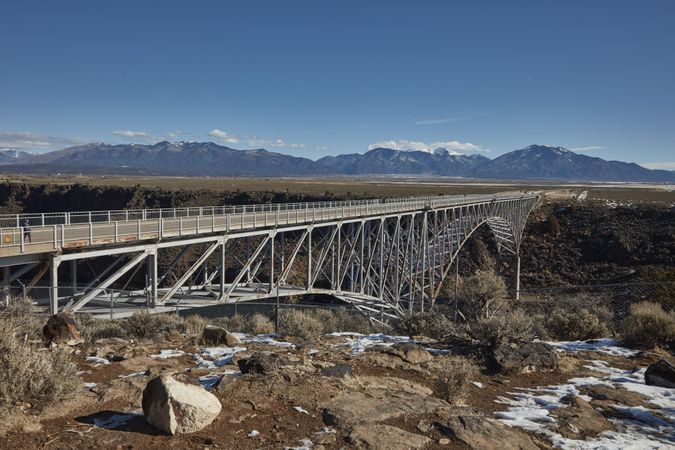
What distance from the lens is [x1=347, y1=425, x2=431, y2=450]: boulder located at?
5445mm

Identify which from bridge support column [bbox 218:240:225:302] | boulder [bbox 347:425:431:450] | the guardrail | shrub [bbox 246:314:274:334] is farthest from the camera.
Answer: bridge support column [bbox 218:240:225:302]

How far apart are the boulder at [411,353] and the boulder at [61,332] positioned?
6254mm

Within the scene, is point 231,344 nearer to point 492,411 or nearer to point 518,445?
point 492,411

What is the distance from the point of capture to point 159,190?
282 ft

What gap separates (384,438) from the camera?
18.5 feet

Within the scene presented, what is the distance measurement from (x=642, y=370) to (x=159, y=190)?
86.0 metres

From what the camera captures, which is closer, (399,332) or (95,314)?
(399,332)

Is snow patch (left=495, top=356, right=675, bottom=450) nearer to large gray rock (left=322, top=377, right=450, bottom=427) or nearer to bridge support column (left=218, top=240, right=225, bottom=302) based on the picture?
large gray rock (left=322, top=377, right=450, bottom=427)

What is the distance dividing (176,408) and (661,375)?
7662mm

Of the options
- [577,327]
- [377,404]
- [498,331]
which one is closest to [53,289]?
[377,404]

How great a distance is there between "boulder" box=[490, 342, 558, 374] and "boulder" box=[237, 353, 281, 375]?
3.98 metres

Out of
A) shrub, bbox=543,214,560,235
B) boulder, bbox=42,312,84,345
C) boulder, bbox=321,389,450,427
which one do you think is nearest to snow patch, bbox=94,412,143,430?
→ boulder, bbox=321,389,450,427

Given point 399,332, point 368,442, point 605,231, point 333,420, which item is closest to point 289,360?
point 333,420

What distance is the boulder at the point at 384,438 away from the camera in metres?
5.45
